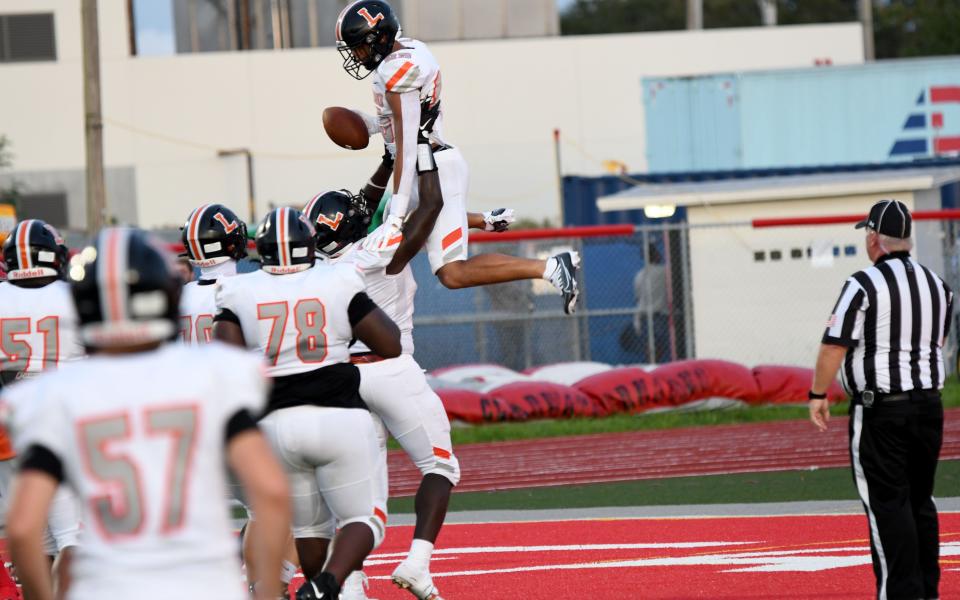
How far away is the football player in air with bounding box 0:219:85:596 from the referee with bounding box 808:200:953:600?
11.4ft

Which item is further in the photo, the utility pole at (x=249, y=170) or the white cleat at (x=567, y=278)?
the utility pole at (x=249, y=170)

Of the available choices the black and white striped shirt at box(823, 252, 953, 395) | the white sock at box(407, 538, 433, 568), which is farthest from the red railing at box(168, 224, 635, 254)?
the black and white striped shirt at box(823, 252, 953, 395)

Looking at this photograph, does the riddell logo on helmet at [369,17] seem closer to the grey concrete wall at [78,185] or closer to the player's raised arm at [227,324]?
the player's raised arm at [227,324]

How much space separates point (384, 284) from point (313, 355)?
60.4 inches

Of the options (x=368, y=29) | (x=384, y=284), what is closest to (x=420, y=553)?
(x=384, y=284)

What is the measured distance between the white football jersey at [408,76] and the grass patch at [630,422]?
816cm

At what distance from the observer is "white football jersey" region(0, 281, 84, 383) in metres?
6.86

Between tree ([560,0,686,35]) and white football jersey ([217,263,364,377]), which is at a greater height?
tree ([560,0,686,35])

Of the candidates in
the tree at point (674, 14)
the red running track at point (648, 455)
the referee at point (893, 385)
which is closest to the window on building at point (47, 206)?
the red running track at point (648, 455)

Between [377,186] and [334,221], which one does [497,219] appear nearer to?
[377,186]

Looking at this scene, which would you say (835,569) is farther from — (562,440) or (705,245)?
(705,245)

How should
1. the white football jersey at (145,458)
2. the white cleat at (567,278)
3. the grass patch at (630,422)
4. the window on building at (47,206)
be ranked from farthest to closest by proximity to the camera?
1. the window on building at (47,206)
2. the grass patch at (630,422)
3. the white cleat at (567,278)
4. the white football jersey at (145,458)

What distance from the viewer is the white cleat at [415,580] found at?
688 centimetres

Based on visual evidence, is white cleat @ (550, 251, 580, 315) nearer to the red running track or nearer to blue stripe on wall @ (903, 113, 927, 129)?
the red running track
